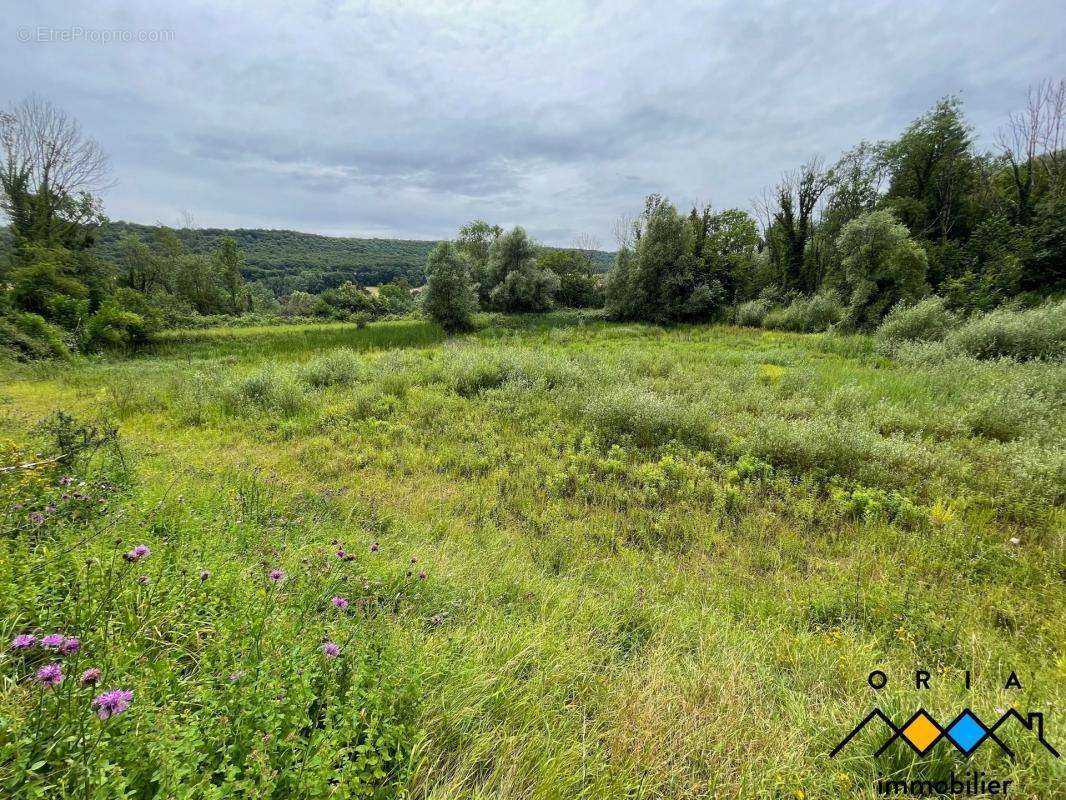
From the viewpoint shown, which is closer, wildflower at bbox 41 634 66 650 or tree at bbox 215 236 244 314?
wildflower at bbox 41 634 66 650

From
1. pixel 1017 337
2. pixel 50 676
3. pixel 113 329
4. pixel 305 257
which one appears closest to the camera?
pixel 50 676

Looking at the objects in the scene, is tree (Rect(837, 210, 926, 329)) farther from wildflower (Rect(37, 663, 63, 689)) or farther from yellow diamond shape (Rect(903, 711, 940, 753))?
wildflower (Rect(37, 663, 63, 689))

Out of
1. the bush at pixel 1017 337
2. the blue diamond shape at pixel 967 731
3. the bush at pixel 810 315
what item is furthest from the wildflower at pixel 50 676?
the bush at pixel 810 315

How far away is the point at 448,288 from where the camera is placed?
24172mm

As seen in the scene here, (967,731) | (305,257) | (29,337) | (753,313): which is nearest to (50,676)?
(967,731)

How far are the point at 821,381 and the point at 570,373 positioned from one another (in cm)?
695

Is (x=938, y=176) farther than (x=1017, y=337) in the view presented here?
Yes

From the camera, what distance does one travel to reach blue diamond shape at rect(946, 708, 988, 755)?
6.00 ft

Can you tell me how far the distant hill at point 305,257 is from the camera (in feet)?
197

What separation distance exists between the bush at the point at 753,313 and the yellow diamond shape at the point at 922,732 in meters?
26.0

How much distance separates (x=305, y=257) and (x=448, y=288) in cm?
7034

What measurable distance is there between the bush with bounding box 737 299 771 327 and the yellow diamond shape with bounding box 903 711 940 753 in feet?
85.4

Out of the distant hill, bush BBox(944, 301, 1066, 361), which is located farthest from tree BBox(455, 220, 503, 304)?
bush BBox(944, 301, 1066, 361)

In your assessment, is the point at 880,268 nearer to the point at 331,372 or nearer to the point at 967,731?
the point at 967,731
